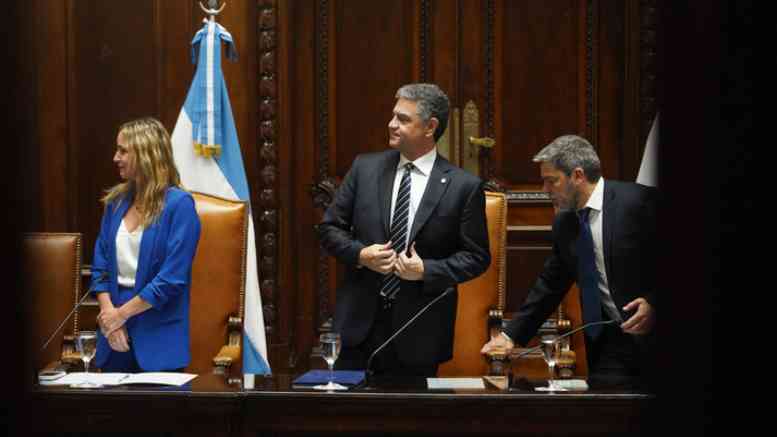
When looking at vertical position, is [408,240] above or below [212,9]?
below

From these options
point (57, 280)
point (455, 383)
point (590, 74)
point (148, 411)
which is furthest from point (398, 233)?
point (590, 74)

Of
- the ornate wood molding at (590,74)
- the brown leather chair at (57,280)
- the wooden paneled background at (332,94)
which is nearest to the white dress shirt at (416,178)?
the brown leather chair at (57,280)

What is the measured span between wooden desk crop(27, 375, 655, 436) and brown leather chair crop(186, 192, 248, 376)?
125 cm

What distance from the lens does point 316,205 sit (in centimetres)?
559

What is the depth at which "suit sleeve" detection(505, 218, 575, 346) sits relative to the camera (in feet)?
11.5

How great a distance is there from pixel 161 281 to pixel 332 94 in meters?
2.32

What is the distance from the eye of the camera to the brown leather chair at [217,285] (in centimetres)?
389

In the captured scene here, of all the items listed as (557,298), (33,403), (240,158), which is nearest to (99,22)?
→ (240,158)

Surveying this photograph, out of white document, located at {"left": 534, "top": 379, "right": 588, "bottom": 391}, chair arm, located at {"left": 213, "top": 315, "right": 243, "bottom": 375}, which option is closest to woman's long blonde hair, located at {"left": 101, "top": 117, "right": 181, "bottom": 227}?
chair arm, located at {"left": 213, "top": 315, "right": 243, "bottom": 375}

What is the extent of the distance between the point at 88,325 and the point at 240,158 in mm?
1112

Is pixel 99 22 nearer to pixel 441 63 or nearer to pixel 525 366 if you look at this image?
pixel 441 63

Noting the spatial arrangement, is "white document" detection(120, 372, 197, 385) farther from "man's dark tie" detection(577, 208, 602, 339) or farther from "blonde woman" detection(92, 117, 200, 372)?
"man's dark tie" detection(577, 208, 602, 339)

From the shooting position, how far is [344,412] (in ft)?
8.48

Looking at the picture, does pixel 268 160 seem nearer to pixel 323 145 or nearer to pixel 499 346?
pixel 323 145
